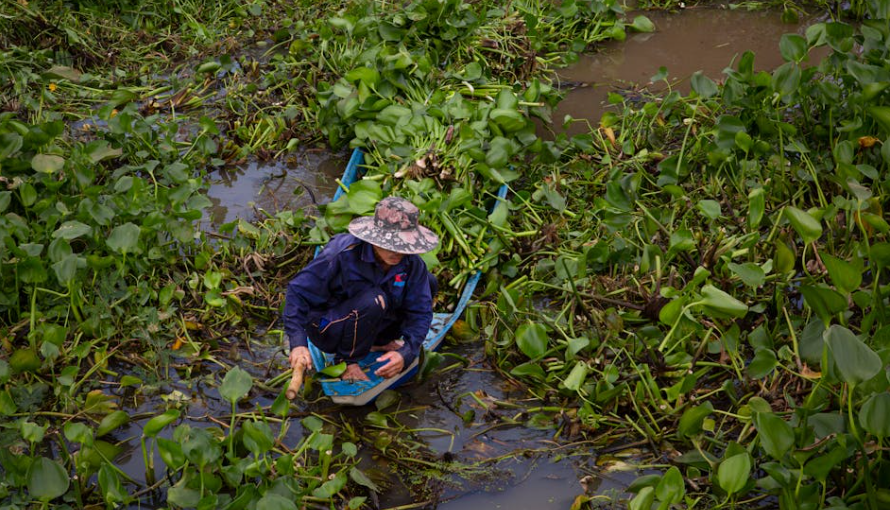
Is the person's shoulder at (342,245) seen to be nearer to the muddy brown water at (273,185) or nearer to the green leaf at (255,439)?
the green leaf at (255,439)

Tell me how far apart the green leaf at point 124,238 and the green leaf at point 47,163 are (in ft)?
1.85

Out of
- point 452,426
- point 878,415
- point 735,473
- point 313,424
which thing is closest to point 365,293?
point 313,424

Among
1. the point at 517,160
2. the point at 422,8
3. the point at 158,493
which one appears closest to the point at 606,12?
the point at 422,8

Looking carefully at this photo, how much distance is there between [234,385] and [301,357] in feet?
0.91

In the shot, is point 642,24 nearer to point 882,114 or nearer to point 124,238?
point 882,114

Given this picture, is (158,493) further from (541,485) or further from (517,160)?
(517,160)

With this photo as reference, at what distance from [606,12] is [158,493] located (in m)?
4.45

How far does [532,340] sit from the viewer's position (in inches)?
127

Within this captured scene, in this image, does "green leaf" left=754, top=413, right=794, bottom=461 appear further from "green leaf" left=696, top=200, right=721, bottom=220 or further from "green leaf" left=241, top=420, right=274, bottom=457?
"green leaf" left=241, top=420, right=274, bottom=457

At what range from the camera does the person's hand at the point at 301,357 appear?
287 centimetres

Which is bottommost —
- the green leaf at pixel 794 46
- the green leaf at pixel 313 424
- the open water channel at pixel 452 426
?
the open water channel at pixel 452 426

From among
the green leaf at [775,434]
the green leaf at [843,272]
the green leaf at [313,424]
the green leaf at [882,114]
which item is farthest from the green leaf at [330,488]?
the green leaf at [882,114]

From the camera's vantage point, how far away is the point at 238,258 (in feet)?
12.6

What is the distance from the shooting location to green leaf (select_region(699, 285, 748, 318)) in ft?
9.36
